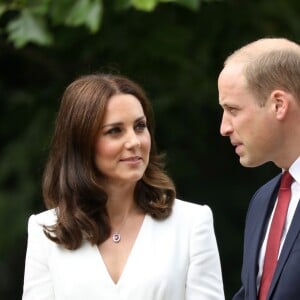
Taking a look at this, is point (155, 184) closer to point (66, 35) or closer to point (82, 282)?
point (82, 282)

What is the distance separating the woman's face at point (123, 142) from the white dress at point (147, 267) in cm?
23

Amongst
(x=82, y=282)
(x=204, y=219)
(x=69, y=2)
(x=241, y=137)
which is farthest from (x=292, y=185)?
(x=69, y=2)

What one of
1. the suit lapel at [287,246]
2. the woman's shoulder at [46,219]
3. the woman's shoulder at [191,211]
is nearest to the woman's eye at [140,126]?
the woman's shoulder at [191,211]

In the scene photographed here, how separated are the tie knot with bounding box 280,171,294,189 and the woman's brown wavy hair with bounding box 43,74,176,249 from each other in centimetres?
72

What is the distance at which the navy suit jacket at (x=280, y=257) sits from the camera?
4039 millimetres

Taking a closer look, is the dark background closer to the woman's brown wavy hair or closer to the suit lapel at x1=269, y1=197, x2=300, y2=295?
the woman's brown wavy hair

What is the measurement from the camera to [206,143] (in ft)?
31.6

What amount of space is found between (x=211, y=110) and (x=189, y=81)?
75 centimetres

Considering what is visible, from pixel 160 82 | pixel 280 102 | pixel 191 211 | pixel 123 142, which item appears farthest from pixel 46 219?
pixel 160 82

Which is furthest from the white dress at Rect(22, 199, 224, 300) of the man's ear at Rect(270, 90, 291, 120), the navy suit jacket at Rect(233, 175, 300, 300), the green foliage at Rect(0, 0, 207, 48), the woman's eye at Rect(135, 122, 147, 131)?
the green foliage at Rect(0, 0, 207, 48)

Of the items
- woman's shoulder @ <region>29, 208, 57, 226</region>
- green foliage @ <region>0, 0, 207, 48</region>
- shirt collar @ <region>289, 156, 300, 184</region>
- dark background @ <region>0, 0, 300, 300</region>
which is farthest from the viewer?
dark background @ <region>0, 0, 300, 300</region>

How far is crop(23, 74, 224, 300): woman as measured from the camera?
185 inches

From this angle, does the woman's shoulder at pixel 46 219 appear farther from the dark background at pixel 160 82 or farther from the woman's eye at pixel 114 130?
the dark background at pixel 160 82

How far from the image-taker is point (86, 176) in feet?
15.9
